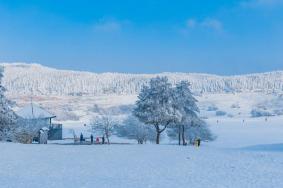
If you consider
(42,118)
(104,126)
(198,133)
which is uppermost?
(42,118)

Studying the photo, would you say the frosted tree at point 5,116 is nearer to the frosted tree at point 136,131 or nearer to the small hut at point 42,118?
the small hut at point 42,118

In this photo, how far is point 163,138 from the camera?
115 metres

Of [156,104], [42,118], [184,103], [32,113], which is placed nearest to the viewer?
[156,104]

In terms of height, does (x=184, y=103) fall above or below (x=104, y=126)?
above

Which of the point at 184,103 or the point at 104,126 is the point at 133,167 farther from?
the point at 104,126

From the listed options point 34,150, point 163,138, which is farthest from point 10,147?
point 163,138

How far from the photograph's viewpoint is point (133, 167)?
110 feet

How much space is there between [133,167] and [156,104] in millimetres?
29164

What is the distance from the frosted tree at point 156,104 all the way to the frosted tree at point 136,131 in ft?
110

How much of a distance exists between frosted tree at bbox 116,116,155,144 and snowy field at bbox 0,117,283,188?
55.2 m

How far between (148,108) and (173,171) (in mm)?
30958

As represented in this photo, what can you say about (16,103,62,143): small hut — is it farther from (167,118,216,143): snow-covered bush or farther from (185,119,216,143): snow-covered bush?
(185,119,216,143): snow-covered bush

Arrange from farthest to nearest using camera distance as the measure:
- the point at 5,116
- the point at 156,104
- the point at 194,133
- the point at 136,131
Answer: the point at 136,131 → the point at 194,133 → the point at 156,104 → the point at 5,116

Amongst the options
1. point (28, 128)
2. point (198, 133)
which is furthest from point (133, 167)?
point (198, 133)
